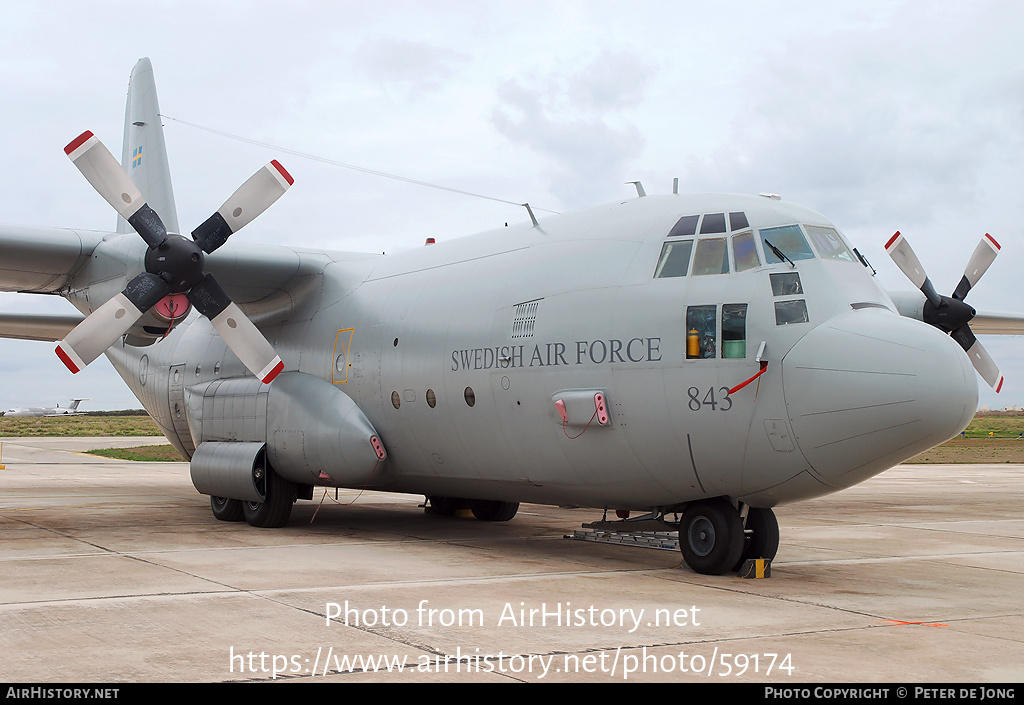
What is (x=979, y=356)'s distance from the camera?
1513 centimetres

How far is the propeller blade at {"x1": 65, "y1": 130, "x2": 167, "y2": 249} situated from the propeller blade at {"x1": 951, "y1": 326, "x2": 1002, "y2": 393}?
11848mm

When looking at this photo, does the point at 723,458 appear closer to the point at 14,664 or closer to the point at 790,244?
the point at 790,244

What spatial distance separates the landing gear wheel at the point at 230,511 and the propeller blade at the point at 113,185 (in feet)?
15.0

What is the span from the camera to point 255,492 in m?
14.1

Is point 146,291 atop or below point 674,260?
below

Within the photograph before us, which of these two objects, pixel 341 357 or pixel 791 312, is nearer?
pixel 791 312

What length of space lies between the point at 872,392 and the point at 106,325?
929cm

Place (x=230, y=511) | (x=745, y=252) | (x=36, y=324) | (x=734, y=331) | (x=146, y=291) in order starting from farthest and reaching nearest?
(x=36, y=324)
(x=230, y=511)
(x=146, y=291)
(x=745, y=252)
(x=734, y=331)

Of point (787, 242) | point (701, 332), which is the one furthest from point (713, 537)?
point (787, 242)

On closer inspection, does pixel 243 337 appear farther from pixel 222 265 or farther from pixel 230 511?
pixel 230 511

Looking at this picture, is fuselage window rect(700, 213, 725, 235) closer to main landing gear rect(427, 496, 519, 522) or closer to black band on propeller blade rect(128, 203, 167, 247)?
black band on propeller blade rect(128, 203, 167, 247)

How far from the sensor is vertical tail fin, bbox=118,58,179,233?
58.2 ft

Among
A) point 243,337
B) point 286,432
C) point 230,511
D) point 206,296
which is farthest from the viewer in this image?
point 230,511
